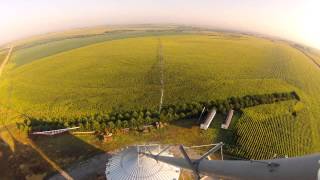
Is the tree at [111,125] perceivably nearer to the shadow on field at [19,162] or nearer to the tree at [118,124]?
the tree at [118,124]

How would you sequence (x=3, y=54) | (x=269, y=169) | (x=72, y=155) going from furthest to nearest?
(x=3, y=54), (x=72, y=155), (x=269, y=169)

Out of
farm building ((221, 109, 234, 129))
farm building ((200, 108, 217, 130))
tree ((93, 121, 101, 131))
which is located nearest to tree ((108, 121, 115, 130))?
tree ((93, 121, 101, 131))

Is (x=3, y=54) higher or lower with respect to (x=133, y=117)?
higher

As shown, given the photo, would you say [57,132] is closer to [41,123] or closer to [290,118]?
[41,123]

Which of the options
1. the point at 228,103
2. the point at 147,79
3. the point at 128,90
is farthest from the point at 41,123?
the point at 228,103

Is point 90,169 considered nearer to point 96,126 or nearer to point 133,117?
point 96,126

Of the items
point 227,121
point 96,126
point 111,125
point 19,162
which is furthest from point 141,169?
point 227,121
